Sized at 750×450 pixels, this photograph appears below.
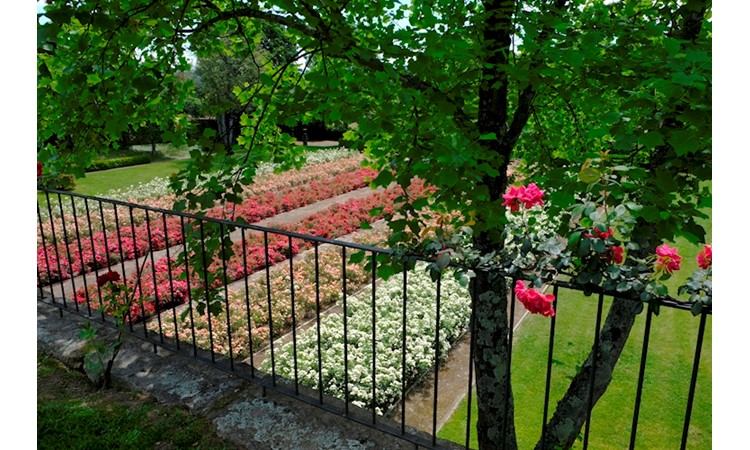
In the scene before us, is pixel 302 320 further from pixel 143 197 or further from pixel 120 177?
pixel 120 177

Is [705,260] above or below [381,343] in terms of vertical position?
above

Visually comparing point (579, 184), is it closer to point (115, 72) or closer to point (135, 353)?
point (115, 72)

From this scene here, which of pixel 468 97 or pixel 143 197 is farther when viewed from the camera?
pixel 143 197

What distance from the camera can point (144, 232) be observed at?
34.3 feet

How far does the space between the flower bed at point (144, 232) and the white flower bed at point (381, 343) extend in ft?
6.31

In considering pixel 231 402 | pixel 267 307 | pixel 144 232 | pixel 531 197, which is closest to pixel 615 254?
pixel 531 197

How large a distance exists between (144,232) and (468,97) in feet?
27.8

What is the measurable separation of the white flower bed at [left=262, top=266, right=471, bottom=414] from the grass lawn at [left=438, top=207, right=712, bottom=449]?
0.79 m

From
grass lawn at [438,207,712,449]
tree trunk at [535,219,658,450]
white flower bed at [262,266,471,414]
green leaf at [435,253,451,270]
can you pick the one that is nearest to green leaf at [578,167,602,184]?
green leaf at [435,253,451,270]

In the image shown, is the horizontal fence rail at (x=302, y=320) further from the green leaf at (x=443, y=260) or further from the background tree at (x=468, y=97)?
the green leaf at (x=443, y=260)

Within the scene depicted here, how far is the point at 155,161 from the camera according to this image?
28344 mm

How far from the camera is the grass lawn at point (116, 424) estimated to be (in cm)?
270

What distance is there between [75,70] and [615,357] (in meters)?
4.31

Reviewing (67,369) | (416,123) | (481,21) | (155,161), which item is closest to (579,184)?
(416,123)
